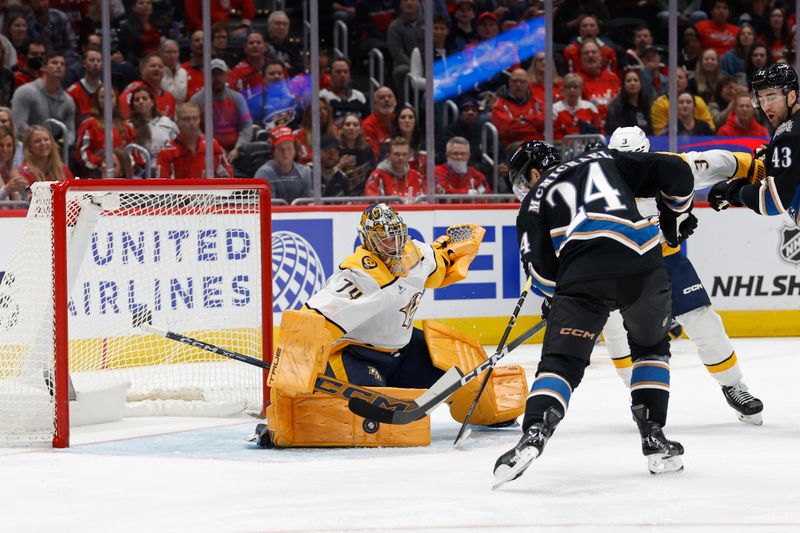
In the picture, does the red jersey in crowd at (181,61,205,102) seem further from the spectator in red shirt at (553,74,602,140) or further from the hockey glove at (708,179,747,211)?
the hockey glove at (708,179,747,211)

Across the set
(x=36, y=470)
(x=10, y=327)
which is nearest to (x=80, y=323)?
(x=10, y=327)

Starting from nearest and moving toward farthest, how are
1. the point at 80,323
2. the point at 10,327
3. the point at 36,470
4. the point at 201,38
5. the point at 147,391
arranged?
the point at 36,470 < the point at 10,327 < the point at 147,391 < the point at 80,323 < the point at 201,38

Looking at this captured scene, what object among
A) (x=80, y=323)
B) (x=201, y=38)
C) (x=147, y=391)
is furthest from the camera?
(x=201, y=38)

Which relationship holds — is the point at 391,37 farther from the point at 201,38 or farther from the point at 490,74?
the point at 201,38

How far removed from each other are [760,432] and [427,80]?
136 inches

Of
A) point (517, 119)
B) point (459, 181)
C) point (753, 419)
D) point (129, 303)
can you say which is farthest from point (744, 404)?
point (517, 119)

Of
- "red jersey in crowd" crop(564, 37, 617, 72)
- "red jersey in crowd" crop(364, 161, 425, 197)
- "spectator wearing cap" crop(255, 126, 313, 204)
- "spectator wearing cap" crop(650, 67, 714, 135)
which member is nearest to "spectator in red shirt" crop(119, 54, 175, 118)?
"spectator wearing cap" crop(255, 126, 313, 204)

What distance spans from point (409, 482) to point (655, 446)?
716mm

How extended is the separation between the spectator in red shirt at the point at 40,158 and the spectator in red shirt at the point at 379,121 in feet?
5.73

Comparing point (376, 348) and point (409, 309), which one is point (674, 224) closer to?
point (409, 309)

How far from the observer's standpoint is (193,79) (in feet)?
23.0

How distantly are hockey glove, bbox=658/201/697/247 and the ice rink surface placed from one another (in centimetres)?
70

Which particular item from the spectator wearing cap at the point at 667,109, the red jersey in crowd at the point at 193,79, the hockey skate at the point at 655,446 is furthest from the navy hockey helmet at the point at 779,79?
the red jersey in crowd at the point at 193,79

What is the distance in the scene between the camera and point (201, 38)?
707 centimetres
